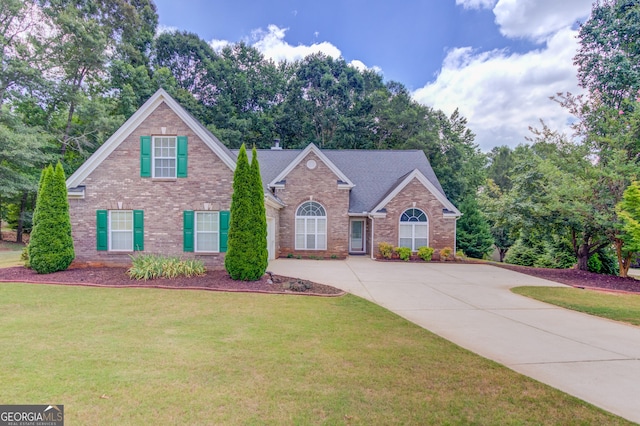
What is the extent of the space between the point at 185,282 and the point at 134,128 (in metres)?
6.71

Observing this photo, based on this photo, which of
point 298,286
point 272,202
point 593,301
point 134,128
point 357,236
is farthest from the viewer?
point 357,236

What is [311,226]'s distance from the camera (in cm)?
1798

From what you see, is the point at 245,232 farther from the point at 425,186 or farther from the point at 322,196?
the point at 425,186

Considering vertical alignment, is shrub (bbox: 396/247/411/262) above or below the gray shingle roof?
below

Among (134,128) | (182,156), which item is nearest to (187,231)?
(182,156)

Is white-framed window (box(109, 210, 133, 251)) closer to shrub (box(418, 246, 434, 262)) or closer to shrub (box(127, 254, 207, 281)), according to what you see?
shrub (box(127, 254, 207, 281))

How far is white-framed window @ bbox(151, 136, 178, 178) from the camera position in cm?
1288

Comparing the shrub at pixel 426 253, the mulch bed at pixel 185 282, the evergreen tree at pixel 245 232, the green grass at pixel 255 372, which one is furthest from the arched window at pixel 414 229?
the green grass at pixel 255 372

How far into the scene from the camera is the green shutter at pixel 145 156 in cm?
1270

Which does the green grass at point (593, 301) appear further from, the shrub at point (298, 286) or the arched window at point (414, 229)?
the arched window at point (414, 229)

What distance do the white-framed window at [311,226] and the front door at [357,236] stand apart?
8.78ft

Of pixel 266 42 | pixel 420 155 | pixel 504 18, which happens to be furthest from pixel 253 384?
pixel 266 42

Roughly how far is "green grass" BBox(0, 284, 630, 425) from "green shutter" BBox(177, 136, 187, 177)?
6.78 m

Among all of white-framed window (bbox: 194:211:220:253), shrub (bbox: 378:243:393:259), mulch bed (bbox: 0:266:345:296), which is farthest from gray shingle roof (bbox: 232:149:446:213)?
mulch bed (bbox: 0:266:345:296)
